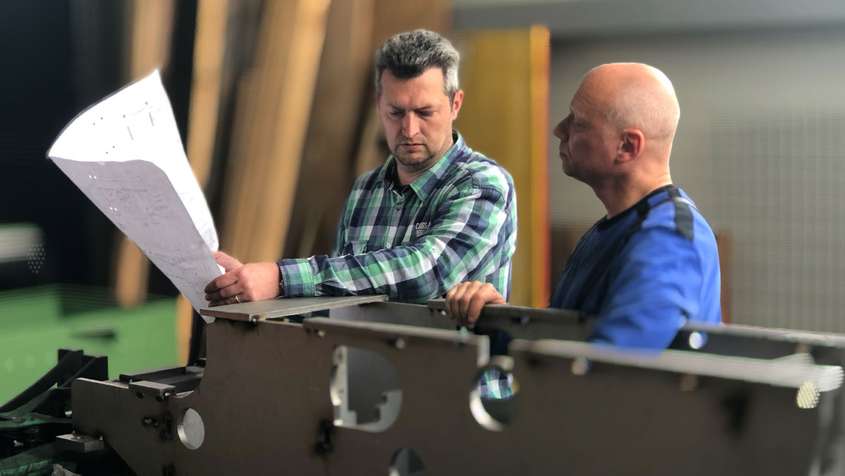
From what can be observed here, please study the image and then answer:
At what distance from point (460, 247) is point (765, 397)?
31.5 inches

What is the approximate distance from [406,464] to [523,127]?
2.08 m

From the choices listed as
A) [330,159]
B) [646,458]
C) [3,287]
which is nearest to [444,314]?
[646,458]

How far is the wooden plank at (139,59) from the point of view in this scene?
2.18m

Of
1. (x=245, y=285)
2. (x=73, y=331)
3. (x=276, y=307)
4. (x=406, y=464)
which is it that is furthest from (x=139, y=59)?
(x=406, y=464)

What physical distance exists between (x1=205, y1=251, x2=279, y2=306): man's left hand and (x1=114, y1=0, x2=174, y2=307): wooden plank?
1053 mm

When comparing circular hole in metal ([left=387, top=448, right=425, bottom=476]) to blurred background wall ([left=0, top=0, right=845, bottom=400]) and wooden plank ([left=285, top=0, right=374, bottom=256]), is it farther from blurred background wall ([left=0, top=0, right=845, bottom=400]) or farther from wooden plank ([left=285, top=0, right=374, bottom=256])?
wooden plank ([left=285, top=0, right=374, bottom=256])

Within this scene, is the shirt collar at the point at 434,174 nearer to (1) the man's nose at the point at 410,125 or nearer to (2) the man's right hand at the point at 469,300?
(1) the man's nose at the point at 410,125

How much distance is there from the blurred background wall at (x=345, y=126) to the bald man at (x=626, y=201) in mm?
1252

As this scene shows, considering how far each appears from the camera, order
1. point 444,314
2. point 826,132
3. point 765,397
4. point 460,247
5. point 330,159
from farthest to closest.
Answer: point 330,159, point 826,132, point 460,247, point 444,314, point 765,397

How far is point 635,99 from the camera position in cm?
106

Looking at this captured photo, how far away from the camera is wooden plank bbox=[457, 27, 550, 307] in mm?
2842

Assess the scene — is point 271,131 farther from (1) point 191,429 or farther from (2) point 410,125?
(1) point 191,429

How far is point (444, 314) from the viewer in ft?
3.70

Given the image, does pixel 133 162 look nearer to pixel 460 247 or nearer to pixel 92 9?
pixel 460 247
